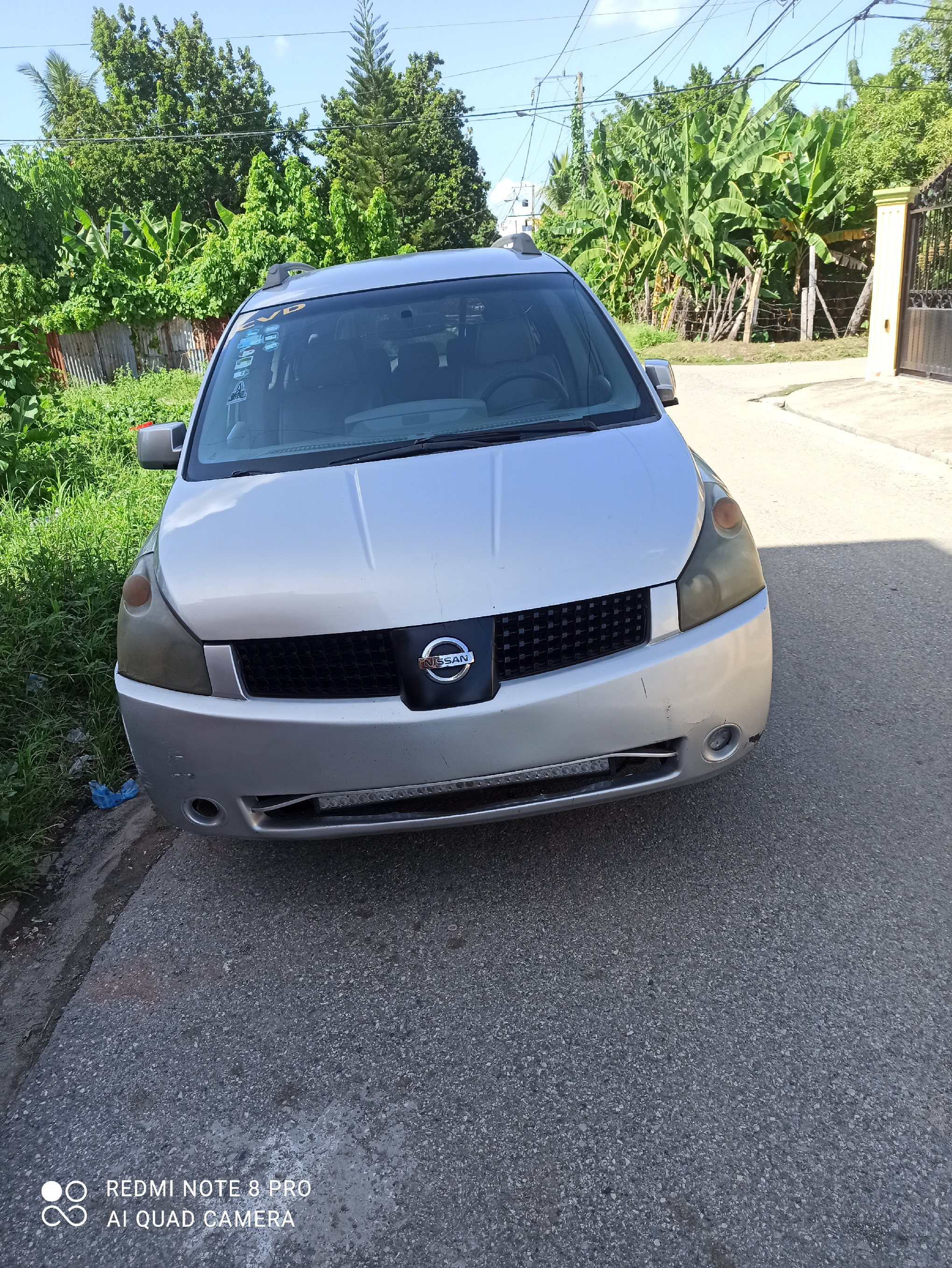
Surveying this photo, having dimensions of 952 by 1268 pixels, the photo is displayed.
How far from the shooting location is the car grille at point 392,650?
2670mm

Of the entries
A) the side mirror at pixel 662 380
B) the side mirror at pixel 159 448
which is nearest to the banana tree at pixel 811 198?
the side mirror at pixel 662 380

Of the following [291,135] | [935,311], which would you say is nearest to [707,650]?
[935,311]

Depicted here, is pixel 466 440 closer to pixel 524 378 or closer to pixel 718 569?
pixel 524 378

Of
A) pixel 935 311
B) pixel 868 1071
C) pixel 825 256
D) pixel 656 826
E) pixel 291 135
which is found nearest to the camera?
pixel 868 1071

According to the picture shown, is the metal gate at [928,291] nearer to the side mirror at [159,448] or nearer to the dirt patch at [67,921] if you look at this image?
the side mirror at [159,448]

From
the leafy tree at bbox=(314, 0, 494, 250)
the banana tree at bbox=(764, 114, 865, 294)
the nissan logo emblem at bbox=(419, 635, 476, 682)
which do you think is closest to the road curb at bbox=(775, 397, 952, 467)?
the nissan logo emblem at bbox=(419, 635, 476, 682)

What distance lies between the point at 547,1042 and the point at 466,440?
1.94 metres

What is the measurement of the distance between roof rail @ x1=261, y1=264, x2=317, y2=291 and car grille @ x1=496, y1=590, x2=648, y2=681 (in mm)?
2726

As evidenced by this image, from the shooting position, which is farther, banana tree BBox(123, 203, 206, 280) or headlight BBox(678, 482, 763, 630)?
banana tree BBox(123, 203, 206, 280)

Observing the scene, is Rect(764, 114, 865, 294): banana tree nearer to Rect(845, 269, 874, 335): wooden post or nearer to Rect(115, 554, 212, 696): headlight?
Rect(845, 269, 874, 335): wooden post

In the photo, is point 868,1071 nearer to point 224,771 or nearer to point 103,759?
point 224,771

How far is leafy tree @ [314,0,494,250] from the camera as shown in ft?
186

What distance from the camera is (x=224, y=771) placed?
2.76 metres

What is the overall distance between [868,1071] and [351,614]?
65.1 inches
